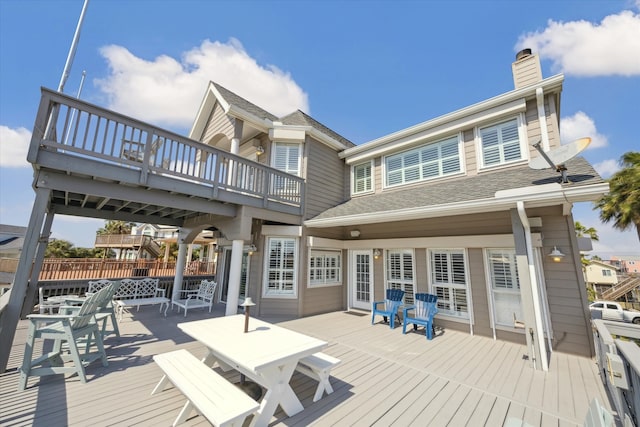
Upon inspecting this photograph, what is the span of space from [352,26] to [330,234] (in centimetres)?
692

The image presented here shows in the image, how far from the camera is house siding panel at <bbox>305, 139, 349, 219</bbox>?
7727 millimetres

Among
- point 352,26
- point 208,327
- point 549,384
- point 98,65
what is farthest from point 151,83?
point 549,384

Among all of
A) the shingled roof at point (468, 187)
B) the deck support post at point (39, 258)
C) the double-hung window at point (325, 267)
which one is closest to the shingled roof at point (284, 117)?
the shingled roof at point (468, 187)

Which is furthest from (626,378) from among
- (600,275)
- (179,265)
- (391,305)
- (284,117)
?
(600,275)

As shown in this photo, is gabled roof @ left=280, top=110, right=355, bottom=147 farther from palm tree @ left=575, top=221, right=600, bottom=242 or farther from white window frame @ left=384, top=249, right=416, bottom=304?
palm tree @ left=575, top=221, right=600, bottom=242

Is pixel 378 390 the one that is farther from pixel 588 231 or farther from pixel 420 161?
pixel 588 231

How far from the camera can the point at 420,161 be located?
7.39m

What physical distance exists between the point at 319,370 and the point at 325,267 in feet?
16.0

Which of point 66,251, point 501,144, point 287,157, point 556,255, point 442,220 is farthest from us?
point 66,251

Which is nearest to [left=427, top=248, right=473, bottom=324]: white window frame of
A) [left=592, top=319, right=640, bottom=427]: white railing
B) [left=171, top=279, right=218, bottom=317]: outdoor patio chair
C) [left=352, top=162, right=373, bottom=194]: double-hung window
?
[left=592, top=319, right=640, bottom=427]: white railing

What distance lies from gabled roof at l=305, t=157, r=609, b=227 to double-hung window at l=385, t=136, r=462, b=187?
0.32 meters

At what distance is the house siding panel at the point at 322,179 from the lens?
773 centimetres

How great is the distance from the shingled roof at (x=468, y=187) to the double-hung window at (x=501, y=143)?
14.0 inches

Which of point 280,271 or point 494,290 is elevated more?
point 280,271
